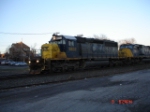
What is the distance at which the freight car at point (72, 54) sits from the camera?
18641mm

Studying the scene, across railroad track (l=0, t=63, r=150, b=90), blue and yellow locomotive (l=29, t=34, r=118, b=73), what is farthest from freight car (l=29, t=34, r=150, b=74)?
railroad track (l=0, t=63, r=150, b=90)

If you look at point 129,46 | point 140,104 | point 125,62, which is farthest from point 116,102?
point 129,46

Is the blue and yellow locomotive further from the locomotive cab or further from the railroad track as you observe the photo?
the railroad track

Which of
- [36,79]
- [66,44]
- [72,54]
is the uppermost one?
[66,44]

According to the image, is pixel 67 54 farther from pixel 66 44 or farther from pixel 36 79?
pixel 36 79

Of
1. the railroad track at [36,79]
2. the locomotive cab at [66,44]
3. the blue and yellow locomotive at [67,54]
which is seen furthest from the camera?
the locomotive cab at [66,44]

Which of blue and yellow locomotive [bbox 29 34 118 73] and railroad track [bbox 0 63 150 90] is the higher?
blue and yellow locomotive [bbox 29 34 118 73]

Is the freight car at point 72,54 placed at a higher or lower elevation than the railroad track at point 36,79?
higher

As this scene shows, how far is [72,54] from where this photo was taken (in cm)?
2131

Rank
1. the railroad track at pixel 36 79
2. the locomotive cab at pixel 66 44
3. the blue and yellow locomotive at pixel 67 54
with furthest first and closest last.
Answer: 1. the locomotive cab at pixel 66 44
2. the blue and yellow locomotive at pixel 67 54
3. the railroad track at pixel 36 79

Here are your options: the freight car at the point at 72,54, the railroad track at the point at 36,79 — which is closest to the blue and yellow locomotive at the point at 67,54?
the freight car at the point at 72,54

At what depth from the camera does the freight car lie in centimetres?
1864

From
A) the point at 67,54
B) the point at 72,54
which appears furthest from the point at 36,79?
the point at 72,54

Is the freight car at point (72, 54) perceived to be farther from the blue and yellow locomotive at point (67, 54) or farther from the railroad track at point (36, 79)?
the railroad track at point (36, 79)
